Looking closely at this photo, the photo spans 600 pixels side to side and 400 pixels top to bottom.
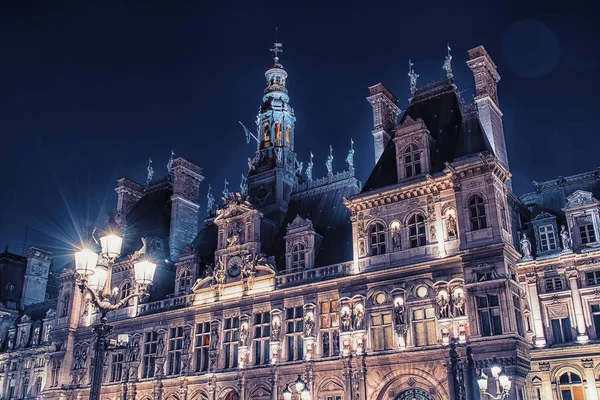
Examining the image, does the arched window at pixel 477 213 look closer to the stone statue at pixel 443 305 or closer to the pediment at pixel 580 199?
the stone statue at pixel 443 305

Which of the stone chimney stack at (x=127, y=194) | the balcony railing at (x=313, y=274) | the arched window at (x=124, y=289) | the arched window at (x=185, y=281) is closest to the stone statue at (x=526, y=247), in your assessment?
the balcony railing at (x=313, y=274)

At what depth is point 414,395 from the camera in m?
32.8

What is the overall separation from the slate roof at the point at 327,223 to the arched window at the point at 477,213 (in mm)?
8682

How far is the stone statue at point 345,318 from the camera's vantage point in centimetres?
3612

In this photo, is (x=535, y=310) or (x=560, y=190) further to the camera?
(x=560, y=190)

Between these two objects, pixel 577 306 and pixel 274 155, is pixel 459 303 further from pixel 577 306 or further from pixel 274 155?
pixel 274 155

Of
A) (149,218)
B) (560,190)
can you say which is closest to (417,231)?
(560,190)

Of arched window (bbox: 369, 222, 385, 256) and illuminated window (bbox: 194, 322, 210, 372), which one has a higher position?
arched window (bbox: 369, 222, 385, 256)

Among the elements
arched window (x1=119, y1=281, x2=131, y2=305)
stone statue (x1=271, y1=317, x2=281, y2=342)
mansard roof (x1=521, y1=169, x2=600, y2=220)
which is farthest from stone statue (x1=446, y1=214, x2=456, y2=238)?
arched window (x1=119, y1=281, x2=131, y2=305)

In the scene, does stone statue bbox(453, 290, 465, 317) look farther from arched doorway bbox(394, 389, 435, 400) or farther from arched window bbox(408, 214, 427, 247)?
arched doorway bbox(394, 389, 435, 400)

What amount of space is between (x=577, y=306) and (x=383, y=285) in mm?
10036

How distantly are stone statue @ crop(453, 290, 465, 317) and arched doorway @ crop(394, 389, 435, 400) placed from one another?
4.33 m

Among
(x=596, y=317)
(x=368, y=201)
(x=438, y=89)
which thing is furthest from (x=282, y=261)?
(x=596, y=317)

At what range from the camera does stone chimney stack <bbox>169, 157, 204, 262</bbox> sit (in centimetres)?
5222
